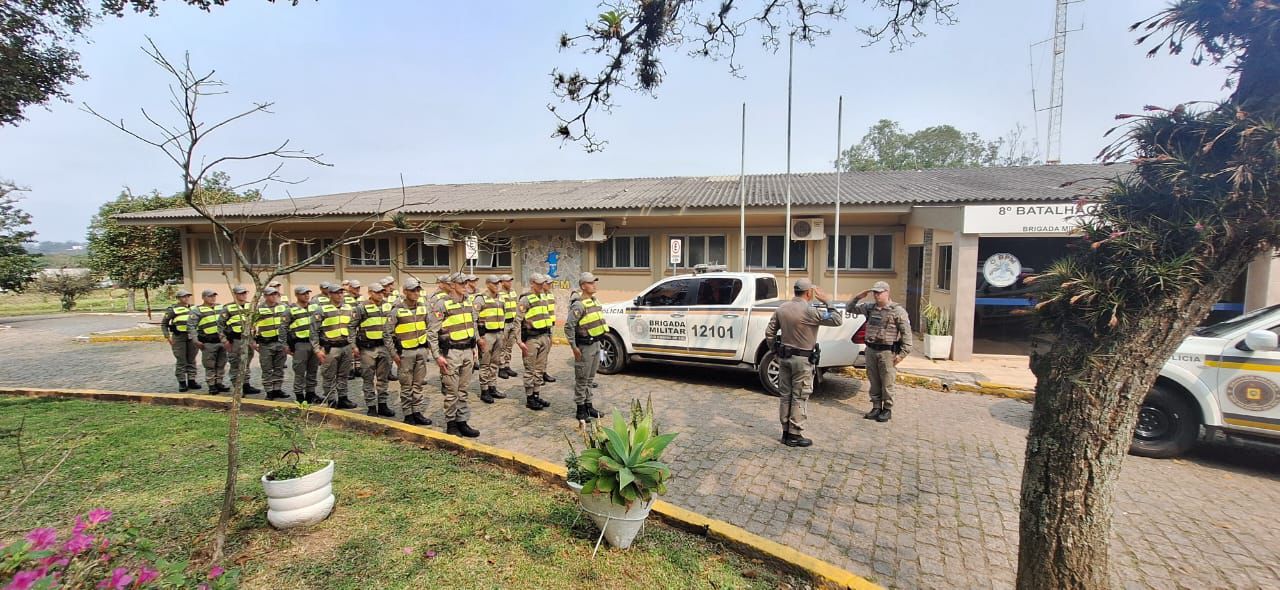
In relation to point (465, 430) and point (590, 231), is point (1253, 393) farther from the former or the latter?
point (590, 231)

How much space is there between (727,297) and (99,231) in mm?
27776

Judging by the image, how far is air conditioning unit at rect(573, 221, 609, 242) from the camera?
13.5 meters

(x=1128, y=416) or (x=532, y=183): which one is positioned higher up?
(x=532, y=183)

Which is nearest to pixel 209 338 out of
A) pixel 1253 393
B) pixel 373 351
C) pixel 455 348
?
pixel 373 351

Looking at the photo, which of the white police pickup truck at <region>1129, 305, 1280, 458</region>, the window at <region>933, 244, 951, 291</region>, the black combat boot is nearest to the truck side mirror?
the white police pickup truck at <region>1129, 305, 1280, 458</region>

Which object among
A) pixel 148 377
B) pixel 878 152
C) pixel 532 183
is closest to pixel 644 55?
pixel 148 377

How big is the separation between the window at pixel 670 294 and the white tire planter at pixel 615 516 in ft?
17.5

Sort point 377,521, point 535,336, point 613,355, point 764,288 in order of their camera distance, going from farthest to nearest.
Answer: point 613,355 < point 764,288 < point 535,336 < point 377,521

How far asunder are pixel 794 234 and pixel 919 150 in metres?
38.5

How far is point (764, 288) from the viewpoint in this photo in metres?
8.32

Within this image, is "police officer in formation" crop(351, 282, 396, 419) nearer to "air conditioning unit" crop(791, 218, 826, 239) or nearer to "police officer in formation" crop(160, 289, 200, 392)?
"police officer in formation" crop(160, 289, 200, 392)

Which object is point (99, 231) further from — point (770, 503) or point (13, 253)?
point (770, 503)

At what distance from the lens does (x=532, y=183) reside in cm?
2088

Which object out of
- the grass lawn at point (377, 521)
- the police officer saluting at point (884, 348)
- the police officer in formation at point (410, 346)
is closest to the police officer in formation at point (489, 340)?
the police officer in formation at point (410, 346)
